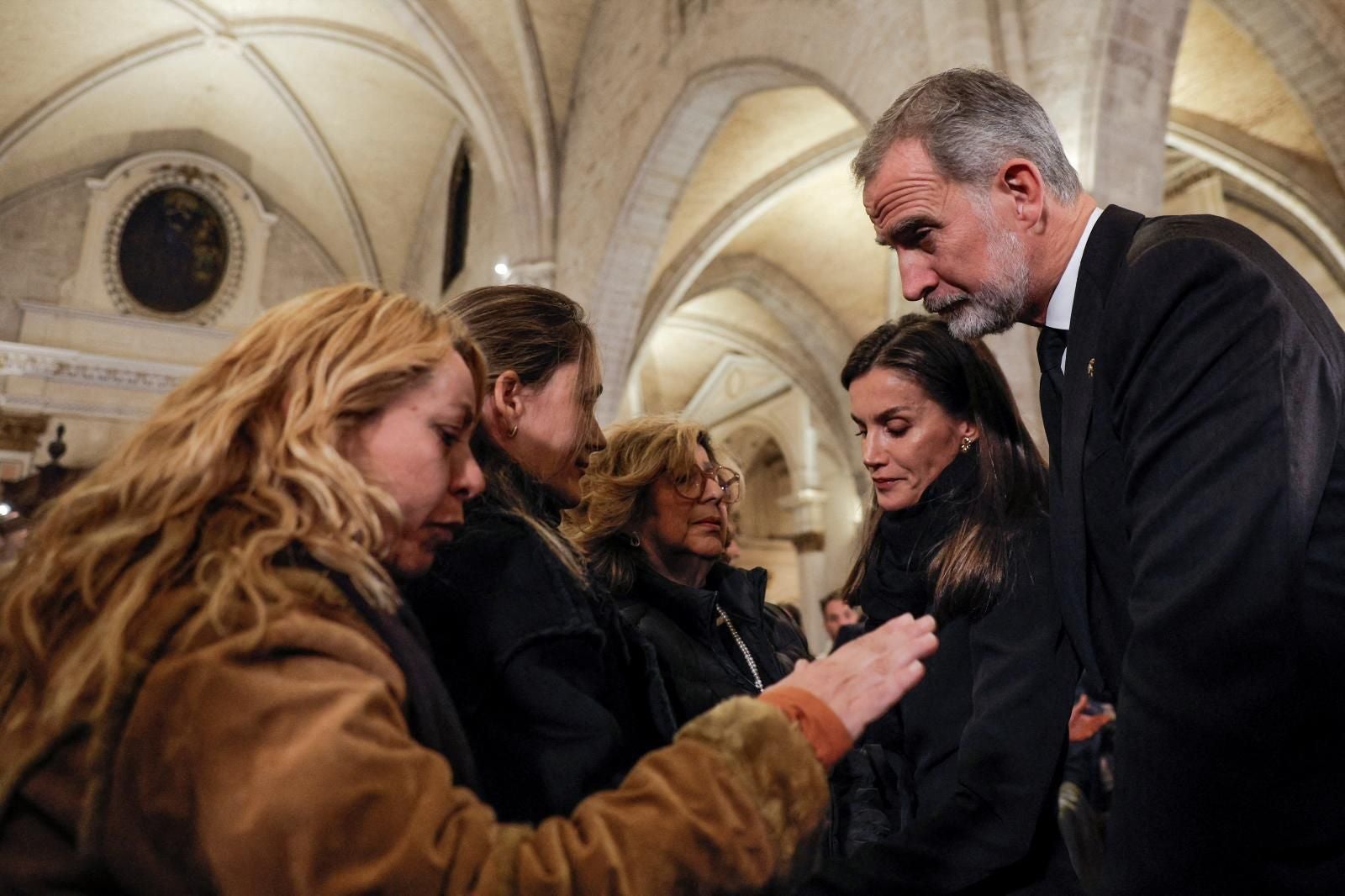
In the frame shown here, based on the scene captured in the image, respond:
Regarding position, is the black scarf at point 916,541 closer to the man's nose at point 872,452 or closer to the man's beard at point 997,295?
the man's nose at point 872,452

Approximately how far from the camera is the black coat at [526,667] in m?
1.14

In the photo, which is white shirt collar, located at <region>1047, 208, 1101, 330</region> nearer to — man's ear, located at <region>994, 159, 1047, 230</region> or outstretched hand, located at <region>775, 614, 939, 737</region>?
man's ear, located at <region>994, 159, 1047, 230</region>

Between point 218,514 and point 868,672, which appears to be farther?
point 868,672

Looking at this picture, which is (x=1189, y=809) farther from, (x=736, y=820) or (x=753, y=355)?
(x=753, y=355)

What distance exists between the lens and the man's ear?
1589 millimetres

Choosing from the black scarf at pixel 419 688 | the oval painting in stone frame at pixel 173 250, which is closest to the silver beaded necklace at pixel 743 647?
the black scarf at pixel 419 688

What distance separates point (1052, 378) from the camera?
5.32 feet

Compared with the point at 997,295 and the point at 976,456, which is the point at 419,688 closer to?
the point at 997,295

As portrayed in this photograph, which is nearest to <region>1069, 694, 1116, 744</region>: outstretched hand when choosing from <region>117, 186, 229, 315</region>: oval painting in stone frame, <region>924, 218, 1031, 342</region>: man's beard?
<region>924, 218, 1031, 342</region>: man's beard

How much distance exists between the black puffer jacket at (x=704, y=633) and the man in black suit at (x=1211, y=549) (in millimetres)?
649

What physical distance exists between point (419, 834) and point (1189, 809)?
2.86 ft

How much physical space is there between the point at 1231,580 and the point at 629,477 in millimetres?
1370

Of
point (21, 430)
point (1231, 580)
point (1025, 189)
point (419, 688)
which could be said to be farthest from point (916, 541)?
point (21, 430)

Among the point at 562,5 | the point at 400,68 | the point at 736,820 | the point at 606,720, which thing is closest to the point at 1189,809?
the point at 736,820
